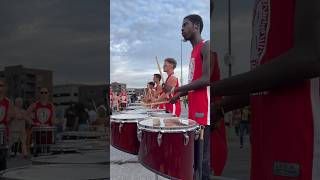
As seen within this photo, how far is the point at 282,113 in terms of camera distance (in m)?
0.41

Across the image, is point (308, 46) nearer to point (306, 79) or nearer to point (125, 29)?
point (306, 79)

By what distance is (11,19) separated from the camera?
1.42 meters

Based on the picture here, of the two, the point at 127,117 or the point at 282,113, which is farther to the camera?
the point at 127,117

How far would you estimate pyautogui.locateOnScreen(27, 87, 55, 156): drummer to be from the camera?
167 centimetres

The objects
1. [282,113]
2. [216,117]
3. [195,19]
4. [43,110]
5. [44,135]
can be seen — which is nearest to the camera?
[282,113]

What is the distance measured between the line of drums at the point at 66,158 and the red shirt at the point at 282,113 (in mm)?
1448

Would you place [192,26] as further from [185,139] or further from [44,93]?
[44,93]

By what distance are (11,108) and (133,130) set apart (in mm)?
537

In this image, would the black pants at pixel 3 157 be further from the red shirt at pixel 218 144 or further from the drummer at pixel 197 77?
the red shirt at pixel 218 144

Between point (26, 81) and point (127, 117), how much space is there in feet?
1.51

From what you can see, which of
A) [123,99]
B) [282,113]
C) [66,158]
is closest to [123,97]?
[123,99]

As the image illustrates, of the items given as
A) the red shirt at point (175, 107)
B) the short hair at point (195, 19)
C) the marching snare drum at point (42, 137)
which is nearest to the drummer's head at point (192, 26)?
the short hair at point (195, 19)

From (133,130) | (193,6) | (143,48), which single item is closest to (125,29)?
(143,48)

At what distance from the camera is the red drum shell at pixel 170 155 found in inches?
51.5
